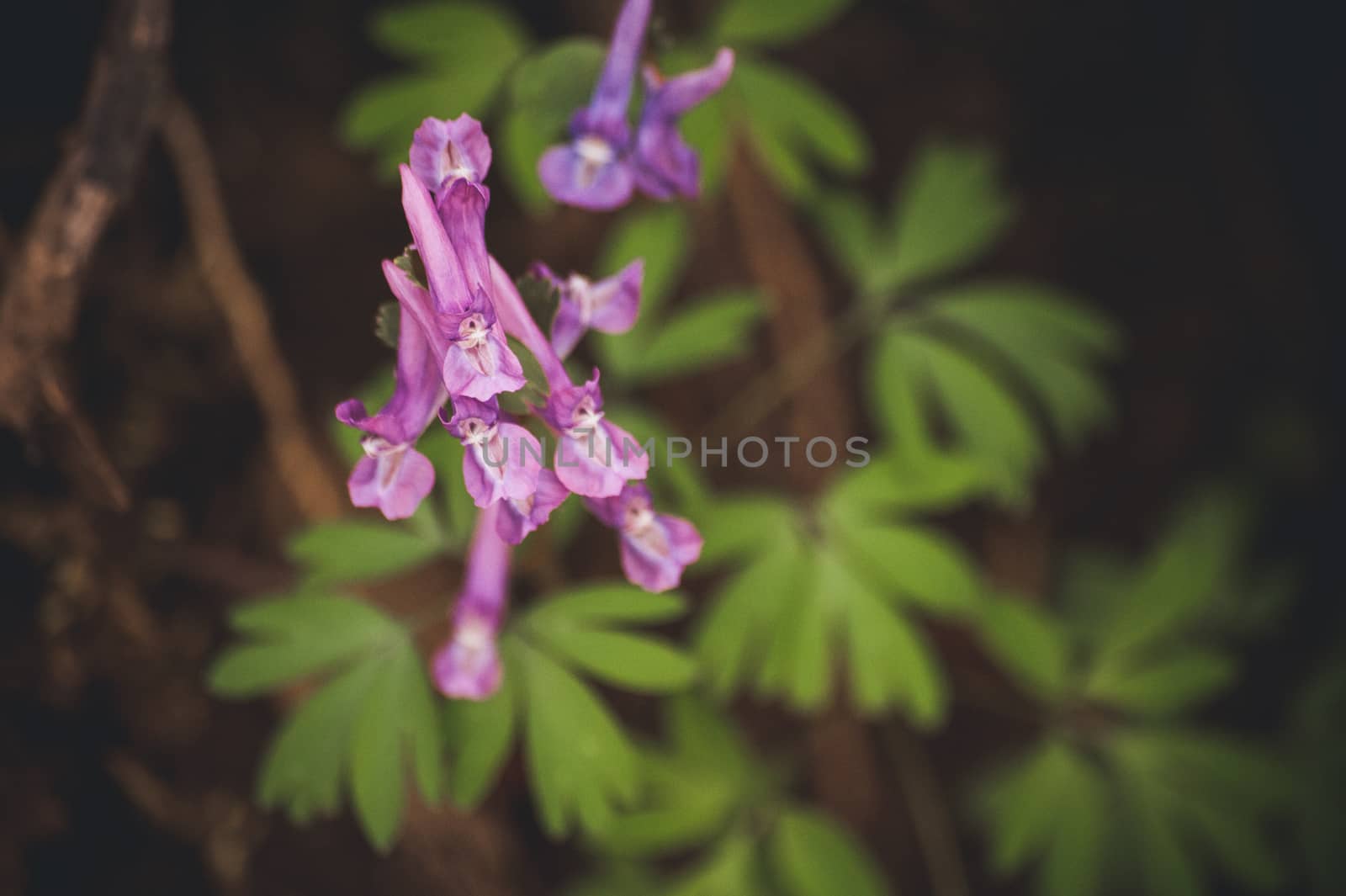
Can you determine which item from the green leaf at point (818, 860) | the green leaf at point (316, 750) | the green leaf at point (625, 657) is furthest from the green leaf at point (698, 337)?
the green leaf at point (818, 860)

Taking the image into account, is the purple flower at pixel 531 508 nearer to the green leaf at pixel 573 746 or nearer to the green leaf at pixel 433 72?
the green leaf at pixel 573 746

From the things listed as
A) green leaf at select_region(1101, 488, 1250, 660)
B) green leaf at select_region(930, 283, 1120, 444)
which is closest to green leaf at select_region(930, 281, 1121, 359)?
green leaf at select_region(930, 283, 1120, 444)

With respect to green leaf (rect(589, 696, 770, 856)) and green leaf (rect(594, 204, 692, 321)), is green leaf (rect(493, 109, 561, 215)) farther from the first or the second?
green leaf (rect(589, 696, 770, 856))

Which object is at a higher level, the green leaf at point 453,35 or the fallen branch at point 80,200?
the green leaf at point 453,35

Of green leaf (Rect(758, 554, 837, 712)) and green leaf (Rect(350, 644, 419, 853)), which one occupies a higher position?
green leaf (Rect(758, 554, 837, 712))

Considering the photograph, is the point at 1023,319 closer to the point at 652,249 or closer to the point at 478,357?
the point at 652,249
